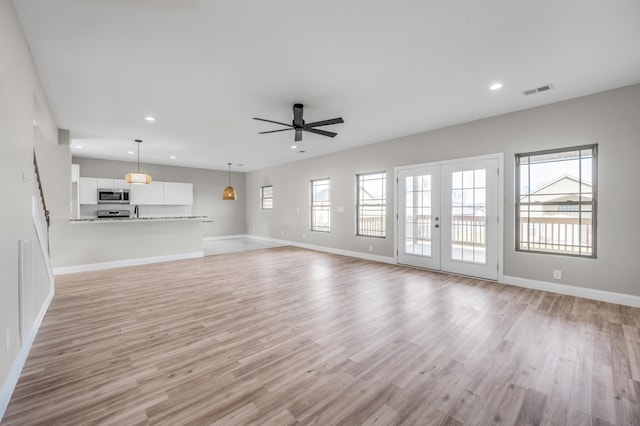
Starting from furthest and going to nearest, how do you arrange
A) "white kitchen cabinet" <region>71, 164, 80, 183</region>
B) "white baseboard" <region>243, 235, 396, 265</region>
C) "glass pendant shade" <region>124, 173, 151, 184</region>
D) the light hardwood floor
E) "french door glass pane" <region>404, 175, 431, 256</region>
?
"white kitchen cabinet" <region>71, 164, 80, 183</region> → "white baseboard" <region>243, 235, 396, 265</region> → "glass pendant shade" <region>124, 173, 151, 184</region> → "french door glass pane" <region>404, 175, 431, 256</region> → the light hardwood floor

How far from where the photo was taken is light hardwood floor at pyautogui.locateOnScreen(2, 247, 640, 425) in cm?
169

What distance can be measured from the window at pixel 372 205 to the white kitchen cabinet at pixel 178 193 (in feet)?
19.7

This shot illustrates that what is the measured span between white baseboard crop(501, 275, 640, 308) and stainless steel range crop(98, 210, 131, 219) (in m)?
9.70

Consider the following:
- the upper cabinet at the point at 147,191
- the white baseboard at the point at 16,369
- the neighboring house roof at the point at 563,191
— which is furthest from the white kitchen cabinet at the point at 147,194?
the neighboring house roof at the point at 563,191

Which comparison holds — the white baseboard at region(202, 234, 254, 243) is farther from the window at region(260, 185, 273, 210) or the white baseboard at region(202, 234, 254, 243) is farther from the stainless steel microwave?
the stainless steel microwave

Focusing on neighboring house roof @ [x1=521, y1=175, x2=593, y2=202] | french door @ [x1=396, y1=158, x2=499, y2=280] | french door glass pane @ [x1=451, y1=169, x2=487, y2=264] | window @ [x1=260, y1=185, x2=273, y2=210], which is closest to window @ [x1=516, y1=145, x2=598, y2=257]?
neighboring house roof @ [x1=521, y1=175, x2=593, y2=202]

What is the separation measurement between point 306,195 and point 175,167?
4.84m

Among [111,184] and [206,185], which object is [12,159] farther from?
[206,185]

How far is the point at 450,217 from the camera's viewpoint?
16.8 ft

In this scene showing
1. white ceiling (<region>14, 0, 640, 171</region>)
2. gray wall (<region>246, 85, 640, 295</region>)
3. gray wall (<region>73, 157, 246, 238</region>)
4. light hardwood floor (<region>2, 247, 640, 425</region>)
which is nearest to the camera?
light hardwood floor (<region>2, 247, 640, 425</region>)

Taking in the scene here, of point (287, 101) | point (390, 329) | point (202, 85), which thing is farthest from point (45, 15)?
point (390, 329)

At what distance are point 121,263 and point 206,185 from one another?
4857mm

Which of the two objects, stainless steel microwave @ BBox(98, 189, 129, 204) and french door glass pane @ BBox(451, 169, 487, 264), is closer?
french door glass pane @ BBox(451, 169, 487, 264)

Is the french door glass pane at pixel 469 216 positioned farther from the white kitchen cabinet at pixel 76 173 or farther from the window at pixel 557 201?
the white kitchen cabinet at pixel 76 173
